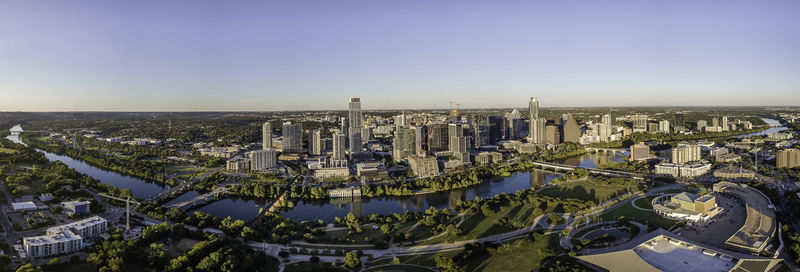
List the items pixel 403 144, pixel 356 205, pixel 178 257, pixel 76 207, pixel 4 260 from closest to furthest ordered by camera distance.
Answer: pixel 4 260 < pixel 178 257 < pixel 76 207 < pixel 356 205 < pixel 403 144

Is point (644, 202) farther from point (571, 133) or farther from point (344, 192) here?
point (571, 133)

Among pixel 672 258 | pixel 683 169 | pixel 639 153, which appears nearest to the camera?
pixel 672 258

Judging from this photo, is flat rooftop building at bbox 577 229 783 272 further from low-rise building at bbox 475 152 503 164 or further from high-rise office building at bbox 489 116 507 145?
high-rise office building at bbox 489 116 507 145

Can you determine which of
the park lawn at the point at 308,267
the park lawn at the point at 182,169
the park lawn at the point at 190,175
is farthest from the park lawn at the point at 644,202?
the park lawn at the point at 182,169

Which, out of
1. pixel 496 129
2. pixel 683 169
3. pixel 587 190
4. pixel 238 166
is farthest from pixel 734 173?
pixel 238 166

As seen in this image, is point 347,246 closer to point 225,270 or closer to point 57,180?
point 225,270

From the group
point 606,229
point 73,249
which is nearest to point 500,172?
point 606,229
